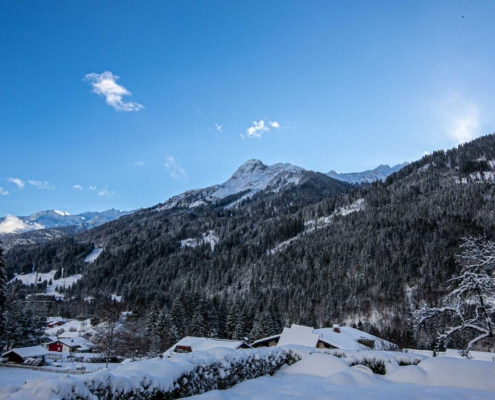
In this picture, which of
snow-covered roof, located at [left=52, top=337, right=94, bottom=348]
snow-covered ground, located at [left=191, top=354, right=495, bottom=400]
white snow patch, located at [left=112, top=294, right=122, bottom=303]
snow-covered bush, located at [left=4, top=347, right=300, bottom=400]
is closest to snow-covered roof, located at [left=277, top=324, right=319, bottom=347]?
snow-covered bush, located at [left=4, top=347, right=300, bottom=400]

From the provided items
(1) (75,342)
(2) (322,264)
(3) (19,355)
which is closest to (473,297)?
(3) (19,355)

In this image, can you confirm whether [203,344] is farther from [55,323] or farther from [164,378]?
[55,323]

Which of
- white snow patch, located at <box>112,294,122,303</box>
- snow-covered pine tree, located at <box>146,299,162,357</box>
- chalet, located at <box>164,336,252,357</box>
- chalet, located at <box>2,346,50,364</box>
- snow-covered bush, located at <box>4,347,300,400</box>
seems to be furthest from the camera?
white snow patch, located at <box>112,294,122,303</box>

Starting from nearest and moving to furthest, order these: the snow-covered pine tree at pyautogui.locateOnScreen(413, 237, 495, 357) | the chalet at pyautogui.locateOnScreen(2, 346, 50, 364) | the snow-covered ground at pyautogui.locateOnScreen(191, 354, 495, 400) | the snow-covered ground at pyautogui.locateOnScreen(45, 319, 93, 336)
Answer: the snow-covered ground at pyautogui.locateOnScreen(191, 354, 495, 400) < the snow-covered pine tree at pyautogui.locateOnScreen(413, 237, 495, 357) < the chalet at pyautogui.locateOnScreen(2, 346, 50, 364) < the snow-covered ground at pyautogui.locateOnScreen(45, 319, 93, 336)

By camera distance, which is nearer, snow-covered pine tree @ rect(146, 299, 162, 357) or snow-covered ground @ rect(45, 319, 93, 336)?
snow-covered pine tree @ rect(146, 299, 162, 357)

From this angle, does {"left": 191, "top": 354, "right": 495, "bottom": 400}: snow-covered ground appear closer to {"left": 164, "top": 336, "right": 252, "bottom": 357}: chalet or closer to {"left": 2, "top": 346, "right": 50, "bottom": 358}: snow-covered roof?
{"left": 164, "top": 336, "right": 252, "bottom": 357}: chalet

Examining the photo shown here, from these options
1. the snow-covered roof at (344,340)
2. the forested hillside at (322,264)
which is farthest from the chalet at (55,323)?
the snow-covered roof at (344,340)

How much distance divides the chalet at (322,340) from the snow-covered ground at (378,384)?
2695 cm

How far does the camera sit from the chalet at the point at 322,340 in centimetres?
4028

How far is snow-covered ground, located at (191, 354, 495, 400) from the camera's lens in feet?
26.1

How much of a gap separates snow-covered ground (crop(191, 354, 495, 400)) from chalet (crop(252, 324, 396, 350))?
2695cm

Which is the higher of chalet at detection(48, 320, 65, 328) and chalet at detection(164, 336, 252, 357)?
chalet at detection(164, 336, 252, 357)

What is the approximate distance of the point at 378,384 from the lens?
9281mm

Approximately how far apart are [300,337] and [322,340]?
165 inches
